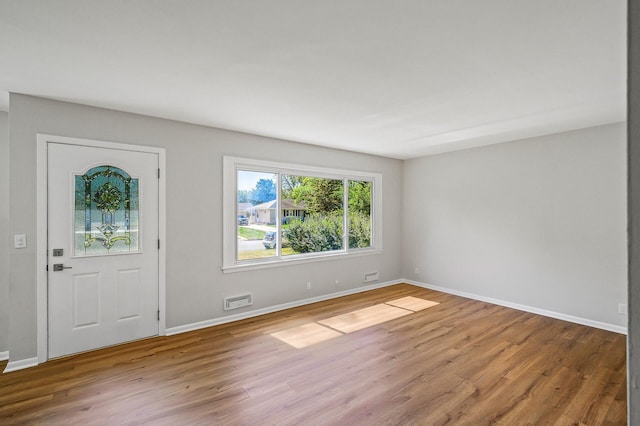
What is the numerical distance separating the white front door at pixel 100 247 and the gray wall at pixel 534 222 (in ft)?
15.2

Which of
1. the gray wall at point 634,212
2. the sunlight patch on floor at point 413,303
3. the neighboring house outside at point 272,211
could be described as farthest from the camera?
the sunlight patch on floor at point 413,303

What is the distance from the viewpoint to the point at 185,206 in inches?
152

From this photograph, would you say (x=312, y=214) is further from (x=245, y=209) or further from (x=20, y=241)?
(x=20, y=241)

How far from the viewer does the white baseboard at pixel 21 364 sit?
9.50 ft

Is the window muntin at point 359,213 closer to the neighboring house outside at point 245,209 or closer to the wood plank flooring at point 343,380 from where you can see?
the neighboring house outside at point 245,209

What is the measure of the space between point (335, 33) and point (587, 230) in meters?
4.17

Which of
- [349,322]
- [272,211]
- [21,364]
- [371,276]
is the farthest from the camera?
[371,276]

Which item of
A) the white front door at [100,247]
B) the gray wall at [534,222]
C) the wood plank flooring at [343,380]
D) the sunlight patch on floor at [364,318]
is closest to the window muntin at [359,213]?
the gray wall at [534,222]

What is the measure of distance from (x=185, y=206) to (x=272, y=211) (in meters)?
1.30

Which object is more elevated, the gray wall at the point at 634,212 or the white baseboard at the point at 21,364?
the gray wall at the point at 634,212

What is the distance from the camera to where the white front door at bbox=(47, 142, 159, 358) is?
10.3 feet

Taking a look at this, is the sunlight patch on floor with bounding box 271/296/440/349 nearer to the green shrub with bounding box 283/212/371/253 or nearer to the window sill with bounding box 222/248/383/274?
the window sill with bounding box 222/248/383/274

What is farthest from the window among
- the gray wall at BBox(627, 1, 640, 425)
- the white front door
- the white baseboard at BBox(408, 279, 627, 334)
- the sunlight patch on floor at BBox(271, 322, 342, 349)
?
the gray wall at BBox(627, 1, 640, 425)

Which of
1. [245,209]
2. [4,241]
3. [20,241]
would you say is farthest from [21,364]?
[245,209]
